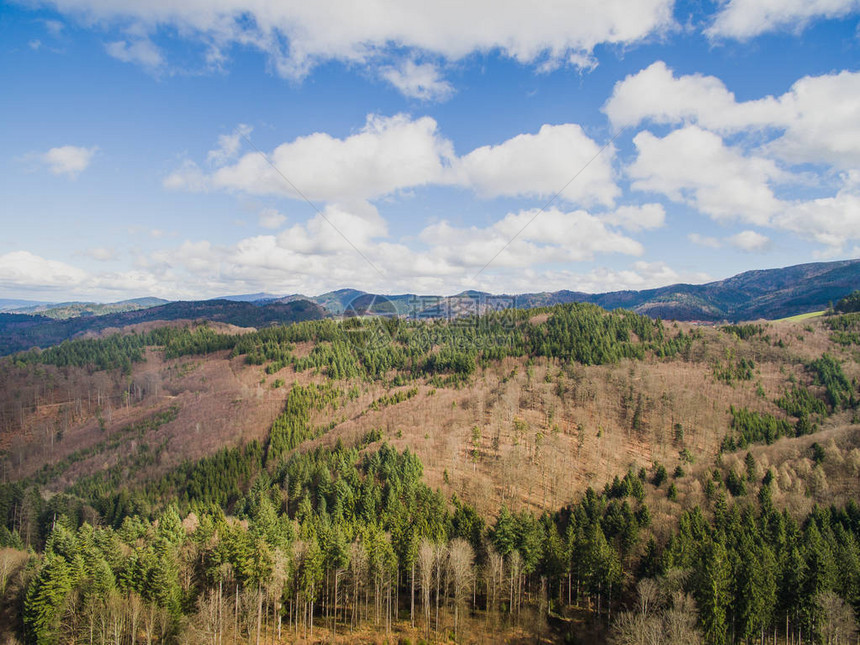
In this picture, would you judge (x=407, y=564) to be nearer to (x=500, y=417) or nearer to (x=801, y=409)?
(x=500, y=417)

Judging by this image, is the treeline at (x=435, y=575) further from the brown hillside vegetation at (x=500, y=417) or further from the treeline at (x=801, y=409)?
the treeline at (x=801, y=409)

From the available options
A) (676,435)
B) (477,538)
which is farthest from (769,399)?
(477,538)

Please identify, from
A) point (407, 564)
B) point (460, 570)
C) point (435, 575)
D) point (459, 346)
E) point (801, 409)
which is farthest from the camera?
point (459, 346)

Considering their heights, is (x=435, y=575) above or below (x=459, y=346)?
below

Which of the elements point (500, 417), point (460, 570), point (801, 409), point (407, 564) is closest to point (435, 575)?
point (407, 564)

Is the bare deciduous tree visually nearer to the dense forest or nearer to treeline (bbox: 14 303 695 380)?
the dense forest

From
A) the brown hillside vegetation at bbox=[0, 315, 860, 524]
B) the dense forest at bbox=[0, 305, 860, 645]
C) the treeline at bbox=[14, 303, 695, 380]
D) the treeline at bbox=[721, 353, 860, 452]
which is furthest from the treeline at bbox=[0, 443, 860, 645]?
the treeline at bbox=[14, 303, 695, 380]

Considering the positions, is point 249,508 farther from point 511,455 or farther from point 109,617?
point 511,455

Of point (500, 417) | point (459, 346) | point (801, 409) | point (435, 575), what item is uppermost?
point (459, 346)
